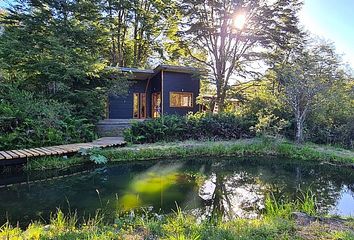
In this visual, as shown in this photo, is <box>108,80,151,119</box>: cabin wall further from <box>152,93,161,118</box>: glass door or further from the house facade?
<box>152,93,161,118</box>: glass door

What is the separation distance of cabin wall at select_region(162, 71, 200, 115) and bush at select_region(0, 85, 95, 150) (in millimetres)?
6920

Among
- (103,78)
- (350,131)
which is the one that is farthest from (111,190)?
(350,131)

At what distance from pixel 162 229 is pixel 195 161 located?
6.06m

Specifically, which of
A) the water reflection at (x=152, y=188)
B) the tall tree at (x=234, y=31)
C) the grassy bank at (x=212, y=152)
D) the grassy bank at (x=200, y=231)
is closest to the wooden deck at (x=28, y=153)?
→ the grassy bank at (x=212, y=152)

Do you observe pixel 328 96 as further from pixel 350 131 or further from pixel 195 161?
pixel 195 161

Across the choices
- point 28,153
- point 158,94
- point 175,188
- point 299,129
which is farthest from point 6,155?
point 158,94

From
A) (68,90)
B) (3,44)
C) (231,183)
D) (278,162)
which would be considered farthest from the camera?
(68,90)

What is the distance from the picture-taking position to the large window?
56.8 feet

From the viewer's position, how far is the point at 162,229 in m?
3.39

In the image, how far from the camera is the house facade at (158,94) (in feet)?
54.9

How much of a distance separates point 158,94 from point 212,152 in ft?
27.3

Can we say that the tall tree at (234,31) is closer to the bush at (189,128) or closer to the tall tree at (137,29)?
the tall tree at (137,29)

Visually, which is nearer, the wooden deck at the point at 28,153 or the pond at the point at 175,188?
the pond at the point at 175,188

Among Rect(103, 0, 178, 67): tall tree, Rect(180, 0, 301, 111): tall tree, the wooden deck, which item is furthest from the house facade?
the wooden deck
